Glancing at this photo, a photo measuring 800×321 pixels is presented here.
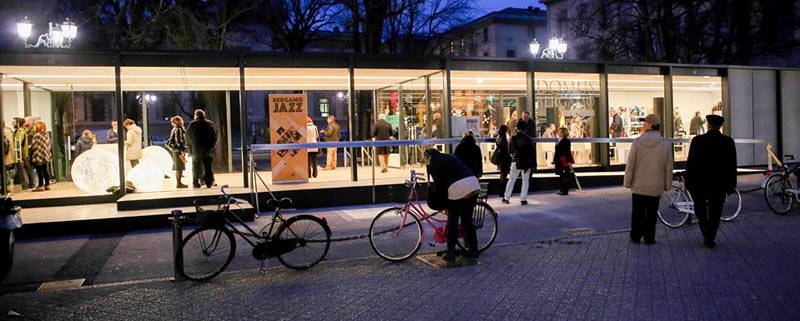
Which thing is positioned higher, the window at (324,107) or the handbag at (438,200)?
the window at (324,107)

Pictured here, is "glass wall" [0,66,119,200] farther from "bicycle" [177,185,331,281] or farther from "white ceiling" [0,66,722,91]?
"bicycle" [177,185,331,281]

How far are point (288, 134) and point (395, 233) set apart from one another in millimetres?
7070

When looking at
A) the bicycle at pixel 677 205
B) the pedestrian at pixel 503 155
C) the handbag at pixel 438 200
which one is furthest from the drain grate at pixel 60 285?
the bicycle at pixel 677 205

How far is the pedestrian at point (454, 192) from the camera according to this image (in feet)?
25.1

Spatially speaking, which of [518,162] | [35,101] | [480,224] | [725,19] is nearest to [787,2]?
[725,19]

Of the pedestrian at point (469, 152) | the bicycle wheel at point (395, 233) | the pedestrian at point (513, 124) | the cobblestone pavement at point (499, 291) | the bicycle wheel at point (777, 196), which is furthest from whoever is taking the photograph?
the pedestrian at point (513, 124)

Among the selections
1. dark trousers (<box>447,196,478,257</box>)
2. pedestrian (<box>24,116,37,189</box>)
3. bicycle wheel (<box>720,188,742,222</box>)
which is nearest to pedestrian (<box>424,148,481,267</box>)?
dark trousers (<box>447,196,478,257</box>)

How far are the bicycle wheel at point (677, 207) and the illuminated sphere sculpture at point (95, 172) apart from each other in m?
10.3

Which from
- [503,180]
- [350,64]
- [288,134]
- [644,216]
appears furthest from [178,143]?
[644,216]

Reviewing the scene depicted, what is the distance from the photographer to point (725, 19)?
30109 millimetres

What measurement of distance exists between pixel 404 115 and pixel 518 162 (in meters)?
6.76

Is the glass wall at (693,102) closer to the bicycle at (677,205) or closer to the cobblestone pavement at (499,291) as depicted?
the bicycle at (677,205)

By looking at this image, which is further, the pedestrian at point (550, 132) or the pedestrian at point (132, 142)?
the pedestrian at point (550, 132)

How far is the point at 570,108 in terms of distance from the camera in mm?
18719
